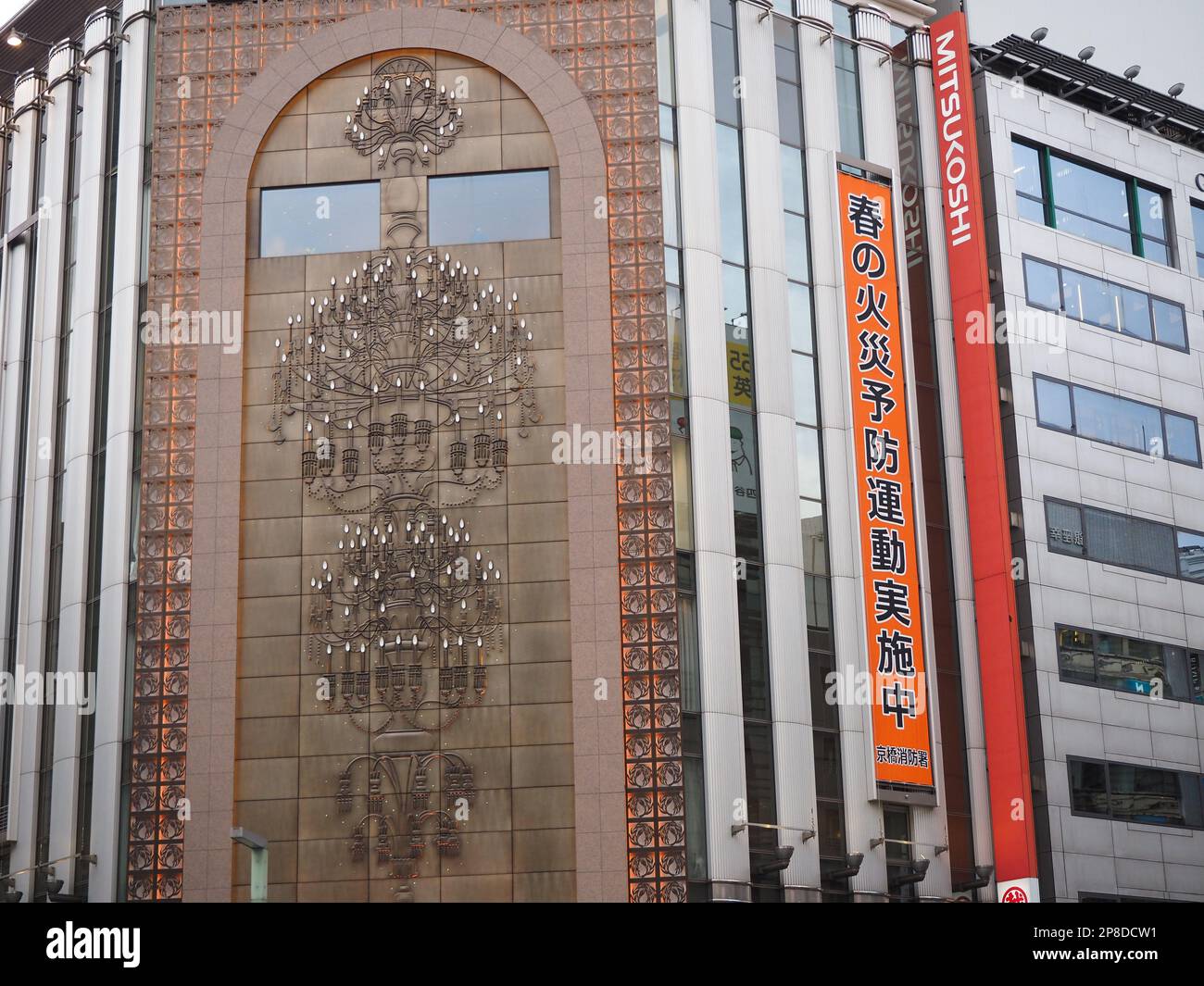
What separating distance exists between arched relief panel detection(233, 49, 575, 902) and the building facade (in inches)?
3.7

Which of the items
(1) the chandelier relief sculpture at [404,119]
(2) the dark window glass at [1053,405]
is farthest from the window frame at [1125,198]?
(1) the chandelier relief sculpture at [404,119]

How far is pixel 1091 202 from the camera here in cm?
4491

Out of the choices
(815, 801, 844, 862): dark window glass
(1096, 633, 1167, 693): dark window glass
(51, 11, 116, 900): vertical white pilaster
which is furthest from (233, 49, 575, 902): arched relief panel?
(1096, 633, 1167, 693): dark window glass

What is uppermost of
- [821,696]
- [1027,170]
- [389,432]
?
[1027,170]

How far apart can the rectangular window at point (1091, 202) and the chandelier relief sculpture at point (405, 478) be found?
53.5ft

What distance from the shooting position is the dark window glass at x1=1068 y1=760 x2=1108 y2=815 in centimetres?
3878

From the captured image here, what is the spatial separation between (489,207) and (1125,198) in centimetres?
2029

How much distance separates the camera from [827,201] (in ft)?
126

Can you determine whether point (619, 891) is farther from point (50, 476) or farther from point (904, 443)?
point (50, 476)

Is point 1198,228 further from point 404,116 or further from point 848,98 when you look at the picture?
point 404,116

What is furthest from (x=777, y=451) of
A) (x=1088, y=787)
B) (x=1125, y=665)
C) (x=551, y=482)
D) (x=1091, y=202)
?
(x=1091, y=202)

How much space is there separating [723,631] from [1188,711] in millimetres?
15498

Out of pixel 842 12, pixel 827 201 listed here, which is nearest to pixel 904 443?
pixel 827 201

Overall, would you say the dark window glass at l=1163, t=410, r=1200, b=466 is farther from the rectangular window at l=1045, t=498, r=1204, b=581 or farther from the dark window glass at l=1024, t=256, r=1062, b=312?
the dark window glass at l=1024, t=256, r=1062, b=312
